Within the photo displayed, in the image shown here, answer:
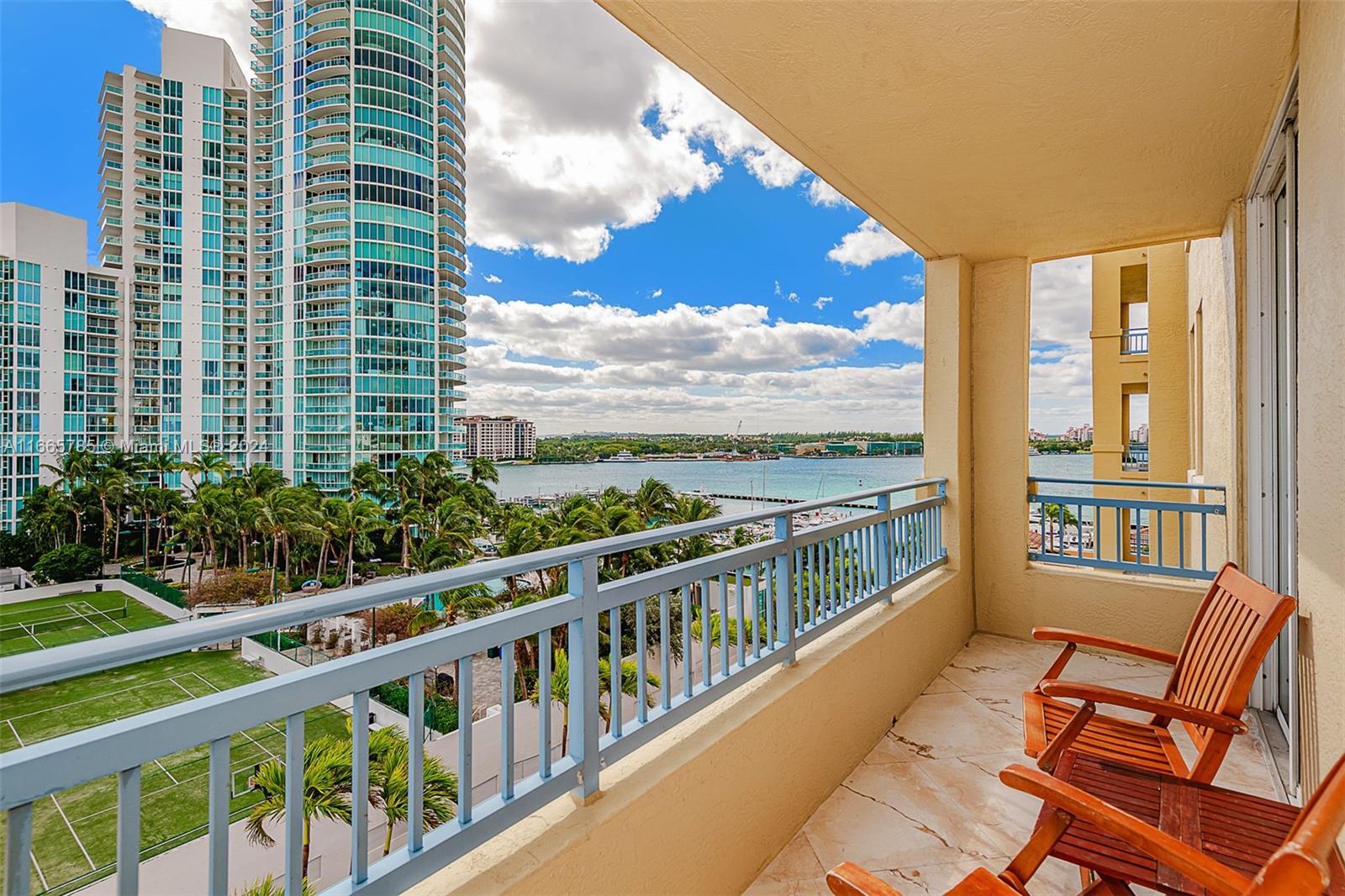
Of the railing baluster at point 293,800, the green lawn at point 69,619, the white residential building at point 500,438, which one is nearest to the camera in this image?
the railing baluster at point 293,800

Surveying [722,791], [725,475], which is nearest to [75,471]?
[725,475]

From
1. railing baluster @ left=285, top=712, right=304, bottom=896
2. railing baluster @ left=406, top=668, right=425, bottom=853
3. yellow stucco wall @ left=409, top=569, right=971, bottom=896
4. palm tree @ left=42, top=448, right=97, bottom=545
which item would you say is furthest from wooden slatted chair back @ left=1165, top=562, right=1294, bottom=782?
palm tree @ left=42, top=448, right=97, bottom=545

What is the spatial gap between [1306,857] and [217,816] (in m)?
1.54

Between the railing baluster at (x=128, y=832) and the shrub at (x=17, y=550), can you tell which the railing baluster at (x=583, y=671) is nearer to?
the railing baluster at (x=128, y=832)

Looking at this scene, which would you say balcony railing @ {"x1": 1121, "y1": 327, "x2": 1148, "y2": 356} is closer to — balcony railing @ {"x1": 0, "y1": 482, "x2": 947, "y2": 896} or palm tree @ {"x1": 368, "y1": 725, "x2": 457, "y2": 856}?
balcony railing @ {"x1": 0, "y1": 482, "x2": 947, "y2": 896}

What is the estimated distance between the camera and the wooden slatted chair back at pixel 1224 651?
5.53 ft

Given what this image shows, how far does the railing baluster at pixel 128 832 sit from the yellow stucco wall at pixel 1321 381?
221cm

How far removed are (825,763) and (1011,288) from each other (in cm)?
321

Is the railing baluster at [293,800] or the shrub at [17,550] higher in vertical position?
the railing baluster at [293,800]

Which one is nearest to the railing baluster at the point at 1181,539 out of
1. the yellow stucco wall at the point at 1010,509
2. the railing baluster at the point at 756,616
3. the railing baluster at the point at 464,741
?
the yellow stucco wall at the point at 1010,509

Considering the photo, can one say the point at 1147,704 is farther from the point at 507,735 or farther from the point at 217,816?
the point at 217,816

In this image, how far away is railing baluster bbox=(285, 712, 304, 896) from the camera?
93 centimetres

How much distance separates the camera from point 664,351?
38.3 m

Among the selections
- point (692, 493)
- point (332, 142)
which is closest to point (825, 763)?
point (692, 493)
